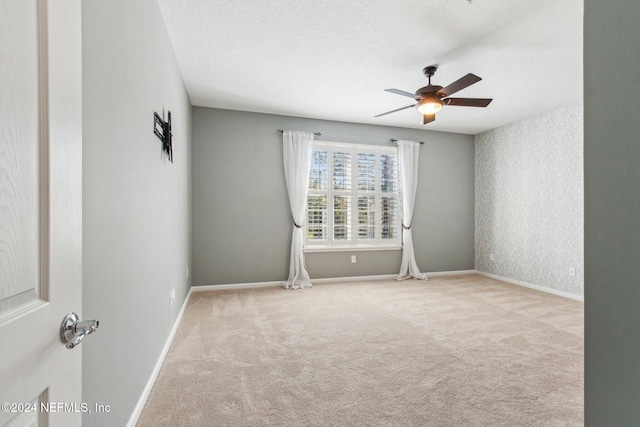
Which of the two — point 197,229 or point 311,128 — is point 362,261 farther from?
point 197,229

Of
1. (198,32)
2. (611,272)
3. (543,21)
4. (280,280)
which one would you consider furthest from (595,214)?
(280,280)

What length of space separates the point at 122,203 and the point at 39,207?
889mm

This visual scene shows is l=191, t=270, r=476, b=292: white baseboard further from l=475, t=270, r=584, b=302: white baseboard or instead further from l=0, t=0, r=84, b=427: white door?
l=0, t=0, r=84, b=427: white door

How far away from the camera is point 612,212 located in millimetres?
797

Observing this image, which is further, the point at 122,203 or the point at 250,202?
the point at 250,202

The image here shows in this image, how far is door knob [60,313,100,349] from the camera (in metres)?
0.64

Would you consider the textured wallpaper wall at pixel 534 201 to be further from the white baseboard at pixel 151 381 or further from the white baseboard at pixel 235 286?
the white baseboard at pixel 151 381

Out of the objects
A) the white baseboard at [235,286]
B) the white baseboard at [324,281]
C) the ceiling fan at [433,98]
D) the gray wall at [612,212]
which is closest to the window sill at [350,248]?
the white baseboard at [324,281]

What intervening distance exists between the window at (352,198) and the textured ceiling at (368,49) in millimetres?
→ 997

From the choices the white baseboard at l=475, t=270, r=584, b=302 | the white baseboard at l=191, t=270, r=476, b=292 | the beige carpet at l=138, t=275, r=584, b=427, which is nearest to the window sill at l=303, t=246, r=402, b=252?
the white baseboard at l=191, t=270, r=476, b=292

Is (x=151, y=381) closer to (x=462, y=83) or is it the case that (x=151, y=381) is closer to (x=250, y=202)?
(x=250, y=202)

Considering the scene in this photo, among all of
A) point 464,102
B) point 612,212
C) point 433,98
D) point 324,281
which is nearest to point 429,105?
point 433,98

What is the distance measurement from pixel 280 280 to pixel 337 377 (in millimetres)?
2645

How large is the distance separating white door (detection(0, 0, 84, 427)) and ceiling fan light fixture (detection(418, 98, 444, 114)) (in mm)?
2863
